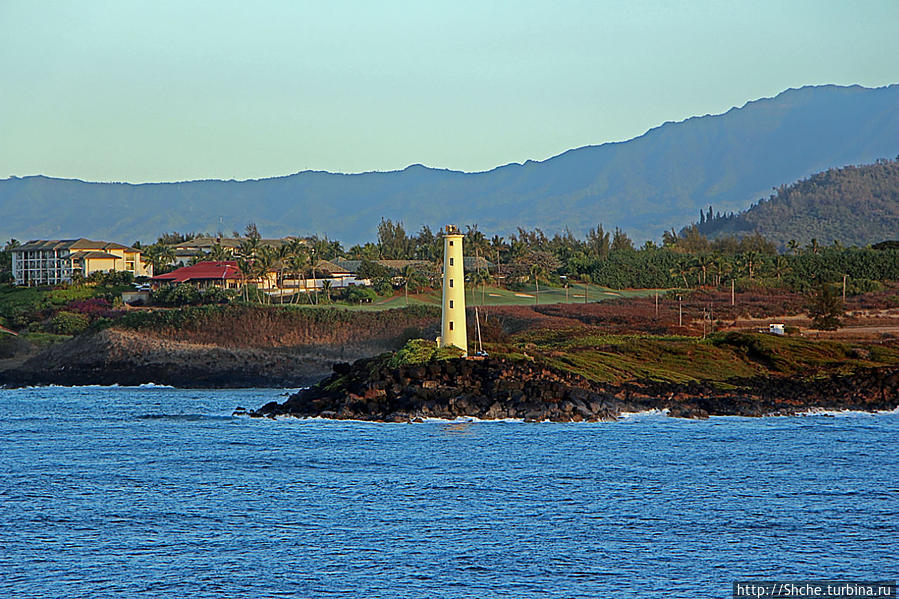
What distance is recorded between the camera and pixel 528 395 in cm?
5078

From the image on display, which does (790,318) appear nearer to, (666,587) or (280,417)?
(280,417)

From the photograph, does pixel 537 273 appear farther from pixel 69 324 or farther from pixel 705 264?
pixel 69 324

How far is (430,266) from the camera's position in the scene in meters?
109

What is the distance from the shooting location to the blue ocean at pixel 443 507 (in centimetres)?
2606

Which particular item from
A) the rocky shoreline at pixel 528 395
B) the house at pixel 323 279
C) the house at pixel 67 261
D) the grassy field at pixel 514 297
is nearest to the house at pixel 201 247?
the house at pixel 67 261

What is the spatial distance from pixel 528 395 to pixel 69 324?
47075 mm

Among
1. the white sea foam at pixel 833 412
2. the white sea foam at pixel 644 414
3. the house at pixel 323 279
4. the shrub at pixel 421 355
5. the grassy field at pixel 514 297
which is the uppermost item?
the house at pixel 323 279

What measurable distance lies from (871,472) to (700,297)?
6234 cm

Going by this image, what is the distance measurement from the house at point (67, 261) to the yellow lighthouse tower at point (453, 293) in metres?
59.7

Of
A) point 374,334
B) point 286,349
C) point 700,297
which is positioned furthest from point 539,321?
point 700,297

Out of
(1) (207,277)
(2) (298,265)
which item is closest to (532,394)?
(2) (298,265)

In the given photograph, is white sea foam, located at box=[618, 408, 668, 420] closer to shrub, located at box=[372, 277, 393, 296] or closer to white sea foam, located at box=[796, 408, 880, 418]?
white sea foam, located at box=[796, 408, 880, 418]

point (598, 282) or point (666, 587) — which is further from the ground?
point (598, 282)

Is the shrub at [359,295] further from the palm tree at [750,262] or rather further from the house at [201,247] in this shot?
the palm tree at [750,262]
